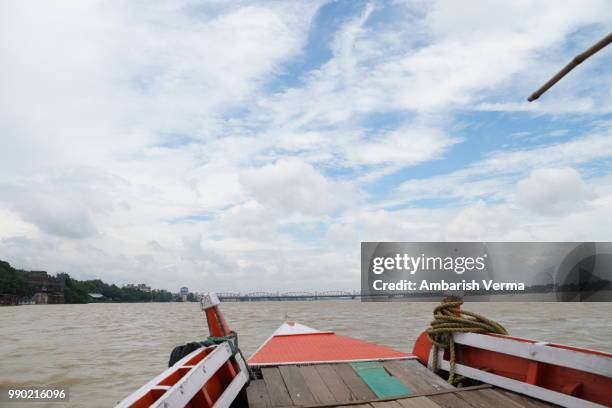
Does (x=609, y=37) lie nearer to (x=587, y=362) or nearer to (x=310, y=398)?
(x=587, y=362)

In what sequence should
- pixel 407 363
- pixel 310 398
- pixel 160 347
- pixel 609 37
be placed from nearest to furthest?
pixel 609 37, pixel 310 398, pixel 407 363, pixel 160 347

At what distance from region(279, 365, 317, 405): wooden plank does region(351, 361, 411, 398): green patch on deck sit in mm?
668

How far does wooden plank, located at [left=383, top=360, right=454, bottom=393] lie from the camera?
4.46 metres

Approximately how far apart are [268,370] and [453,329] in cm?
220

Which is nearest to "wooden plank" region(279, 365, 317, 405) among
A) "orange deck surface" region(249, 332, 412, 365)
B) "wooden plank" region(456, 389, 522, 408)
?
"orange deck surface" region(249, 332, 412, 365)

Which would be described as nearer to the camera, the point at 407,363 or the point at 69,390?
the point at 407,363

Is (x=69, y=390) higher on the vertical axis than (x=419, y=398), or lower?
lower

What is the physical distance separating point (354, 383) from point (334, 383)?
0.70 feet

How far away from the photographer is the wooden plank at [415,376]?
446 centimetres

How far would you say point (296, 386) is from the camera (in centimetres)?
447

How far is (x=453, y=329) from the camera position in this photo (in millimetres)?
4996

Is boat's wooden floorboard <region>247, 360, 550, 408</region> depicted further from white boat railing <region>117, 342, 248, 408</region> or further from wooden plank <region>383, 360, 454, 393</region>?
white boat railing <region>117, 342, 248, 408</region>

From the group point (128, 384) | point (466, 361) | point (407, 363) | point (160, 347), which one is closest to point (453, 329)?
point (466, 361)

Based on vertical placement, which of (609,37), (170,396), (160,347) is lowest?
(160,347)
